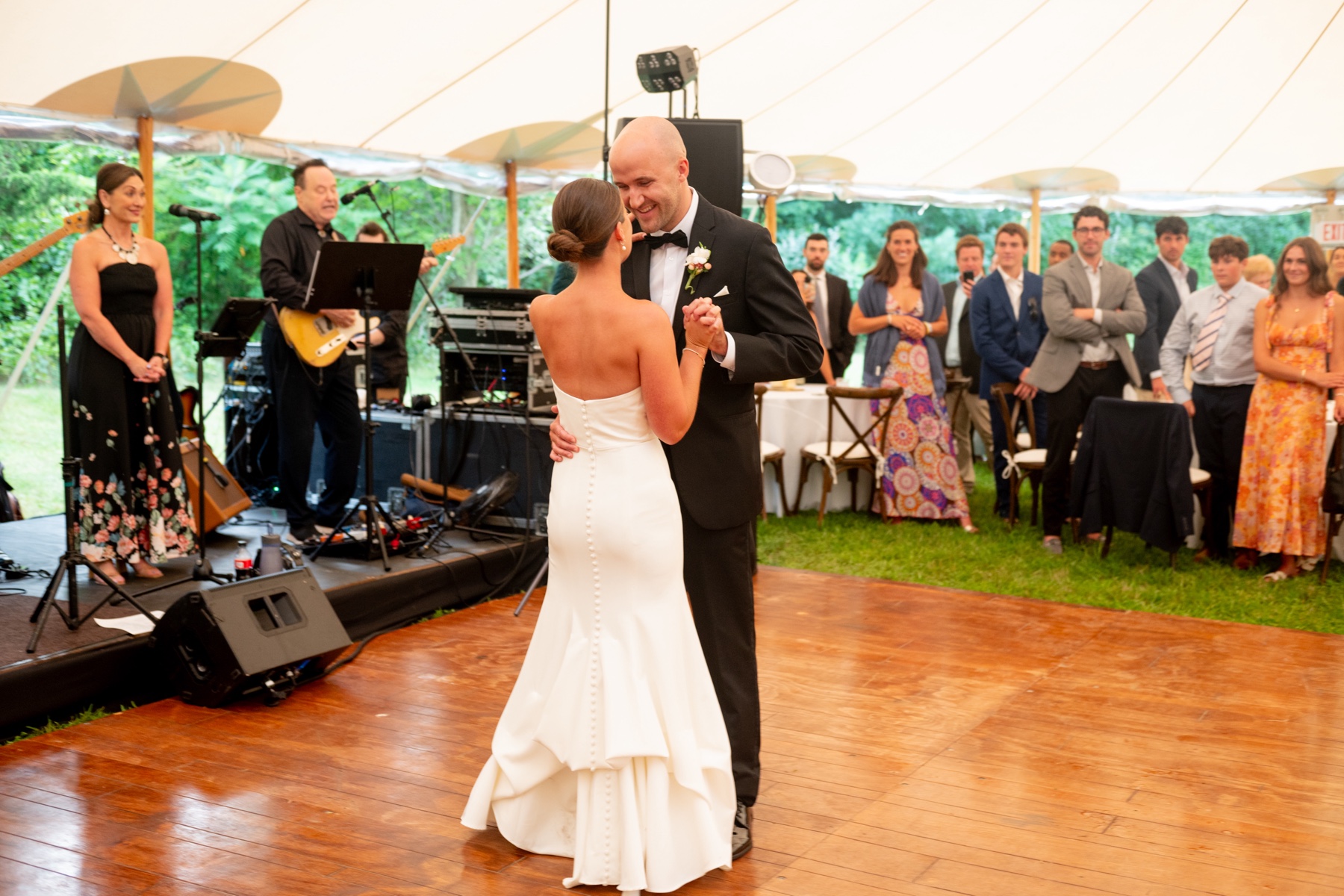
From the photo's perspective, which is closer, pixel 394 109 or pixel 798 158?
pixel 394 109

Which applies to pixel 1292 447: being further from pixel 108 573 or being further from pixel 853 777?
pixel 108 573

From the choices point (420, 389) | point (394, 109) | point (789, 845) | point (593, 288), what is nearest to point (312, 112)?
point (394, 109)

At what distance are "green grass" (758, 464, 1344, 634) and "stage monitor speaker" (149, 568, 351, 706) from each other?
2.81m

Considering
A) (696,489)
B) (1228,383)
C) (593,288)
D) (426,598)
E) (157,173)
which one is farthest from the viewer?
(157,173)

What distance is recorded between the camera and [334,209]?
18.8 ft

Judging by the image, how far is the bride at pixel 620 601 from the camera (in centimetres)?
250

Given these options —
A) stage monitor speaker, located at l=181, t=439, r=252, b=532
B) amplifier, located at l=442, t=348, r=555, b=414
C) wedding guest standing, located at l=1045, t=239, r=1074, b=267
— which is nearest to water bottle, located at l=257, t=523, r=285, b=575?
stage monitor speaker, located at l=181, t=439, r=252, b=532

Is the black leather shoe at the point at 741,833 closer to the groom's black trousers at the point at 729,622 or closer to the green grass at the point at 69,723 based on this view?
the groom's black trousers at the point at 729,622

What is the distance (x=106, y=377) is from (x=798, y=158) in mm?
6281

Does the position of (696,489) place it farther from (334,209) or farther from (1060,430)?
(1060,430)

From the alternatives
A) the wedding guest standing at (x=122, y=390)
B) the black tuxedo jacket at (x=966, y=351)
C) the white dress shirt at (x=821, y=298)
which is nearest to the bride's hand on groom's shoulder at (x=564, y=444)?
the wedding guest standing at (x=122, y=390)

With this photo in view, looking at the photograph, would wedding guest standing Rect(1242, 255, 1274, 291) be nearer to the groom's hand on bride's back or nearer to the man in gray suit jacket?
the man in gray suit jacket

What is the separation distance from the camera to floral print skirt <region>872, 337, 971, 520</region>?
7172mm

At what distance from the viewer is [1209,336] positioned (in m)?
6.25
